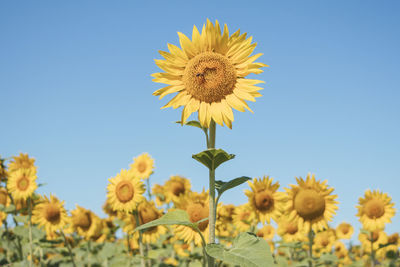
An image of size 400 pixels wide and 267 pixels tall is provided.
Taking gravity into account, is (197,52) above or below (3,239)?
above

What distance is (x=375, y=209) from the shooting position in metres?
8.51

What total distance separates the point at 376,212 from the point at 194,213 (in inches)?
182

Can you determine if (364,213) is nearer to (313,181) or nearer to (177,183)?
(313,181)

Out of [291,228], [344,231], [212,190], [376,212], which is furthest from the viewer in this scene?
[344,231]

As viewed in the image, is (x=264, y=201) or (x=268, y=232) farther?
(x=268, y=232)

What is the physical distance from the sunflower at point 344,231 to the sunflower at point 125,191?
24.4ft

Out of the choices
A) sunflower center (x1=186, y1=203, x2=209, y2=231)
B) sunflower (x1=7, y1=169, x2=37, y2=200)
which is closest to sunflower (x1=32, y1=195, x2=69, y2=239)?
sunflower (x1=7, y1=169, x2=37, y2=200)

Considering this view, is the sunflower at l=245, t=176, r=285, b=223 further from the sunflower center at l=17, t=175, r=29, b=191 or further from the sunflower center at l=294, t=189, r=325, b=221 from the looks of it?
the sunflower center at l=17, t=175, r=29, b=191

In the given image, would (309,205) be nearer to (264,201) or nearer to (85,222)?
(264,201)

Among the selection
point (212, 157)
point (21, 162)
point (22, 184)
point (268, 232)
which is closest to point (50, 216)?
point (22, 184)

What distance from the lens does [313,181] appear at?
6.71 metres

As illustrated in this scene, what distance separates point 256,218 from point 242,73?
425 cm

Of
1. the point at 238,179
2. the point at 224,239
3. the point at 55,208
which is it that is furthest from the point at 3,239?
the point at 238,179

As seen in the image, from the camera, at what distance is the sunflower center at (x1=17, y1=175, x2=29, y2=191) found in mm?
7772
